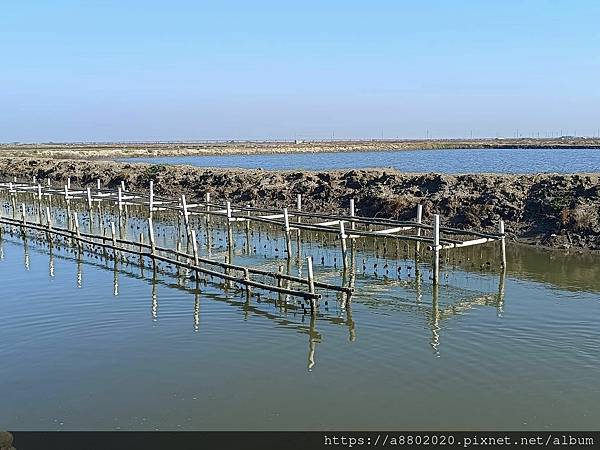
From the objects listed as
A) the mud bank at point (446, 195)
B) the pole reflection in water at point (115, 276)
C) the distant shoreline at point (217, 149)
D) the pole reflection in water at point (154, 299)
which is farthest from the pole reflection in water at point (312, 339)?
the distant shoreline at point (217, 149)

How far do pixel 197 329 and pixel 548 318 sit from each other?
7.68 m

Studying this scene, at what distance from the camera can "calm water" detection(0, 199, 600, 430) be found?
32.0 feet

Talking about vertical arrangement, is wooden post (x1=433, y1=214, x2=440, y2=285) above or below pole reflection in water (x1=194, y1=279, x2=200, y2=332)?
above

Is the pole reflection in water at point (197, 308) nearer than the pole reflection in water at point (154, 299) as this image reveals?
Yes

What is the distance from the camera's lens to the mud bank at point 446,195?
25031mm

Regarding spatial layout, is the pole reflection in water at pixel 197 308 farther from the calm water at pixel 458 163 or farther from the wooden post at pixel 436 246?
the calm water at pixel 458 163

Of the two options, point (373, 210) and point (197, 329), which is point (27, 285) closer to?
point (197, 329)

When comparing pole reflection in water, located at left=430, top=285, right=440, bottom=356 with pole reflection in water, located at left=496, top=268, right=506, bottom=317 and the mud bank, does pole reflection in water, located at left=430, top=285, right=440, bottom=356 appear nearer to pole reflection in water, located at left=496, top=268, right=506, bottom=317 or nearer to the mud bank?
pole reflection in water, located at left=496, top=268, right=506, bottom=317

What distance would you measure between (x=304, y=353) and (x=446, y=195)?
62.8 ft

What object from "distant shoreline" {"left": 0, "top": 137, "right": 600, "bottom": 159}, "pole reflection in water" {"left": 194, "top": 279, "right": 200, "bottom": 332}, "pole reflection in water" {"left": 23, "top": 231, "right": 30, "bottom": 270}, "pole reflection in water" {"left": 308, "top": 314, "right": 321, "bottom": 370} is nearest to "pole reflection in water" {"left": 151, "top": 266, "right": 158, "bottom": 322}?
"pole reflection in water" {"left": 194, "top": 279, "right": 200, "bottom": 332}

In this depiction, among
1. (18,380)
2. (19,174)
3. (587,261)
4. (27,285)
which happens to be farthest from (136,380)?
(19,174)

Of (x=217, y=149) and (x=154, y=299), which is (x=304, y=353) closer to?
(x=154, y=299)

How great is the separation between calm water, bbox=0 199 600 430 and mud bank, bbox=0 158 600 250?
5493mm

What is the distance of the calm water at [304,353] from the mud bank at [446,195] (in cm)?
549
